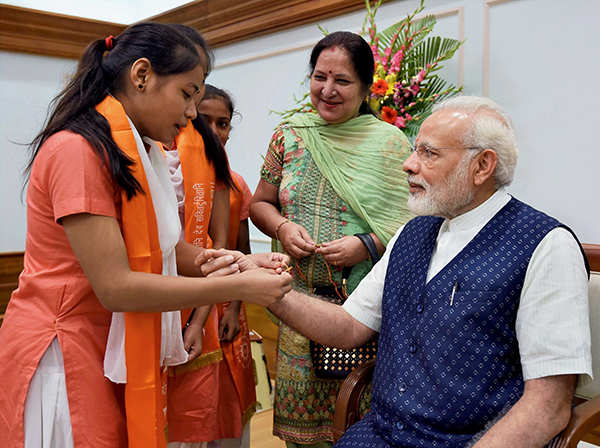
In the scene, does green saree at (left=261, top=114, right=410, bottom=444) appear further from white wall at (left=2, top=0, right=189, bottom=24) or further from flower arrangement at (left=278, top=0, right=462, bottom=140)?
white wall at (left=2, top=0, right=189, bottom=24)

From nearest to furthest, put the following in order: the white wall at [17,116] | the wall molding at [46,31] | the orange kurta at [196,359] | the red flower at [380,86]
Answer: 1. the orange kurta at [196,359]
2. the red flower at [380,86]
3. the wall molding at [46,31]
4. the white wall at [17,116]

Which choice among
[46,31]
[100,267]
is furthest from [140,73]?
[46,31]

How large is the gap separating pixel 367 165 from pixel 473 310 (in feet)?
2.94

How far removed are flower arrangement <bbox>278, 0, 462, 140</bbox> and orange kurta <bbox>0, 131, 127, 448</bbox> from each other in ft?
6.23

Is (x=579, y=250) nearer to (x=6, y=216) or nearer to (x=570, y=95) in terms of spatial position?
(x=570, y=95)

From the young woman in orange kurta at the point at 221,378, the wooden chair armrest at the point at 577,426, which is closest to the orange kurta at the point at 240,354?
the young woman in orange kurta at the point at 221,378

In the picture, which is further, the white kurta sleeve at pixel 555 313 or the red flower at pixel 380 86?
the red flower at pixel 380 86

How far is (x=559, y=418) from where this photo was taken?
136 cm

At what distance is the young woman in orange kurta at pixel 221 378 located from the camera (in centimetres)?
197

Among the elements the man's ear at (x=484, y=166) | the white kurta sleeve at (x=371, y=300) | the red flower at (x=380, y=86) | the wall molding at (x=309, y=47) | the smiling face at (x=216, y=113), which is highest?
the wall molding at (x=309, y=47)

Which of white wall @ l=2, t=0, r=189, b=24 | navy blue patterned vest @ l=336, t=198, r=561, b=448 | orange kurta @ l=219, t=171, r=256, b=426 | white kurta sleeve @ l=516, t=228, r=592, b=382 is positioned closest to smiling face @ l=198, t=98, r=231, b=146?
orange kurta @ l=219, t=171, r=256, b=426

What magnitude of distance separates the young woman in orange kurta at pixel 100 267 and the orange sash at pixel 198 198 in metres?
0.50

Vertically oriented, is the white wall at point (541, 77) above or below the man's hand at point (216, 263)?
above

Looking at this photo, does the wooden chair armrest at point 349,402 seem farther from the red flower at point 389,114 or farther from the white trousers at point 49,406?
the red flower at point 389,114
